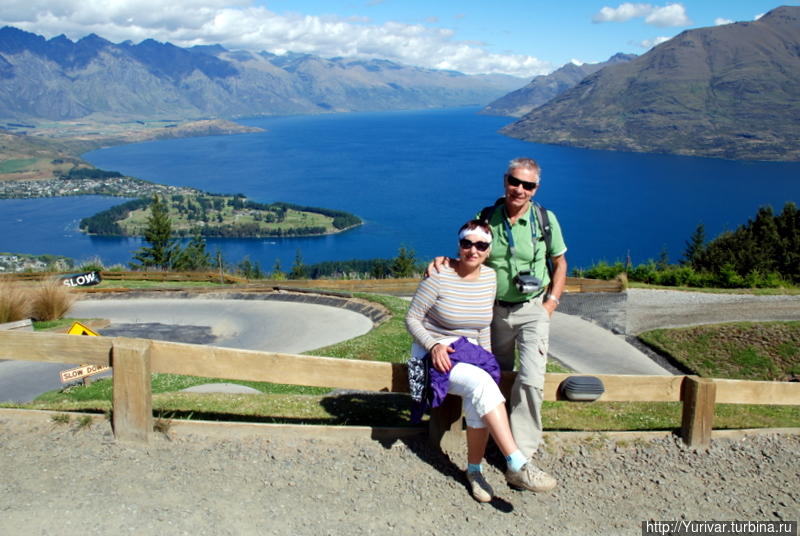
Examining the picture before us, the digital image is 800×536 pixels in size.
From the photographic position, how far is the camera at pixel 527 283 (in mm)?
4938

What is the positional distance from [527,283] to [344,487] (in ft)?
6.76

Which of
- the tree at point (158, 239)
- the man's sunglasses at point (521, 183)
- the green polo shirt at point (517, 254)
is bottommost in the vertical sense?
the tree at point (158, 239)

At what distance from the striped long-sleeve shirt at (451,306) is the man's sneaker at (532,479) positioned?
1.07m

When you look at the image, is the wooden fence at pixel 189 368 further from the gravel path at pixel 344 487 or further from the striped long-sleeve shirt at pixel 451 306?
the striped long-sleeve shirt at pixel 451 306

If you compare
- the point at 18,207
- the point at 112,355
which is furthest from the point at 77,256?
the point at 112,355

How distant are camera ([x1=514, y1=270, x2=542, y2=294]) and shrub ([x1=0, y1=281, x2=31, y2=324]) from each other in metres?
13.3

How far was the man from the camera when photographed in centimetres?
501

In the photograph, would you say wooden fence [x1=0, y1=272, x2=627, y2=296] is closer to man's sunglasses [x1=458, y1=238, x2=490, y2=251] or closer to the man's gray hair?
the man's gray hair

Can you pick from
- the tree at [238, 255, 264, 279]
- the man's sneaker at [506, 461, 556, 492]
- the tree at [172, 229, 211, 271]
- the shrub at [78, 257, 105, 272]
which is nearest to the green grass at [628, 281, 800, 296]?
the man's sneaker at [506, 461, 556, 492]

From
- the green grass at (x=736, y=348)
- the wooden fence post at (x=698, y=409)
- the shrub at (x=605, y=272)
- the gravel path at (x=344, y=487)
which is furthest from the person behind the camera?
the shrub at (x=605, y=272)

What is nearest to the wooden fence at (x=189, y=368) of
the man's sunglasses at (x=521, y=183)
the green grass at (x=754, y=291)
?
the man's sunglasses at (x=521, y=183)

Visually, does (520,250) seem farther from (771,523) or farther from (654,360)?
(654,360)

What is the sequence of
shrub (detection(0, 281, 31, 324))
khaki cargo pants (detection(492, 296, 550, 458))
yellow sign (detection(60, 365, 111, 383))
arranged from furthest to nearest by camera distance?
shrub (detection(0, 281, 31, 324))
yellow sign (detection(60, 365, 111, 383))
khaki cargo pants (detection(492, 296, 550, 458))

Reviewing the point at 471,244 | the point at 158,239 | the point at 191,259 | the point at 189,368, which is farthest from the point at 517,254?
the point at 191,259
